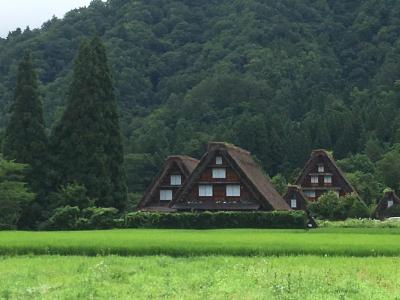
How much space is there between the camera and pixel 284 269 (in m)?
21.5

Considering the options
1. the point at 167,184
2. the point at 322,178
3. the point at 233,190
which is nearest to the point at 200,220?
the point at 233,190

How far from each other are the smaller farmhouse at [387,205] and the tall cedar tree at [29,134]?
1411 inches

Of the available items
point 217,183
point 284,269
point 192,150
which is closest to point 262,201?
point 217,183

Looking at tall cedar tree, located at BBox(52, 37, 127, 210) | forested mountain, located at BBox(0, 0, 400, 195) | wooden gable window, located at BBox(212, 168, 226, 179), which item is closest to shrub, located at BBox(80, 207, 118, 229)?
tall cedar tree, located at BBox(52, 37, 127, 210)

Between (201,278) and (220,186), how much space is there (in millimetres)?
36165

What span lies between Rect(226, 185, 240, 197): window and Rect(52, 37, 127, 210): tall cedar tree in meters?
9.48

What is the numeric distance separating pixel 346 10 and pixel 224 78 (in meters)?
43.4

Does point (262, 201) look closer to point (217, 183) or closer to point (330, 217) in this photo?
point (217, 183)

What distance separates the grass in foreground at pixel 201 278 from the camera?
16.8 m

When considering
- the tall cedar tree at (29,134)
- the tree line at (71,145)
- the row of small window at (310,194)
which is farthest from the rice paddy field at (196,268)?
the row of small window at (310,194)

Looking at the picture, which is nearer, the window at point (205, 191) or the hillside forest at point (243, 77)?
the window at point (205, 191)

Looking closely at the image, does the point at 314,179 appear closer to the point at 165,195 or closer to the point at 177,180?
the point at 177,180

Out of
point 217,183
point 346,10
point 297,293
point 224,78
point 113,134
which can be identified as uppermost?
point 346,10

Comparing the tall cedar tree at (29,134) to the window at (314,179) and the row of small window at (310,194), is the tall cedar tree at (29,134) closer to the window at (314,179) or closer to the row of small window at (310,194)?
the window at (314,179)
